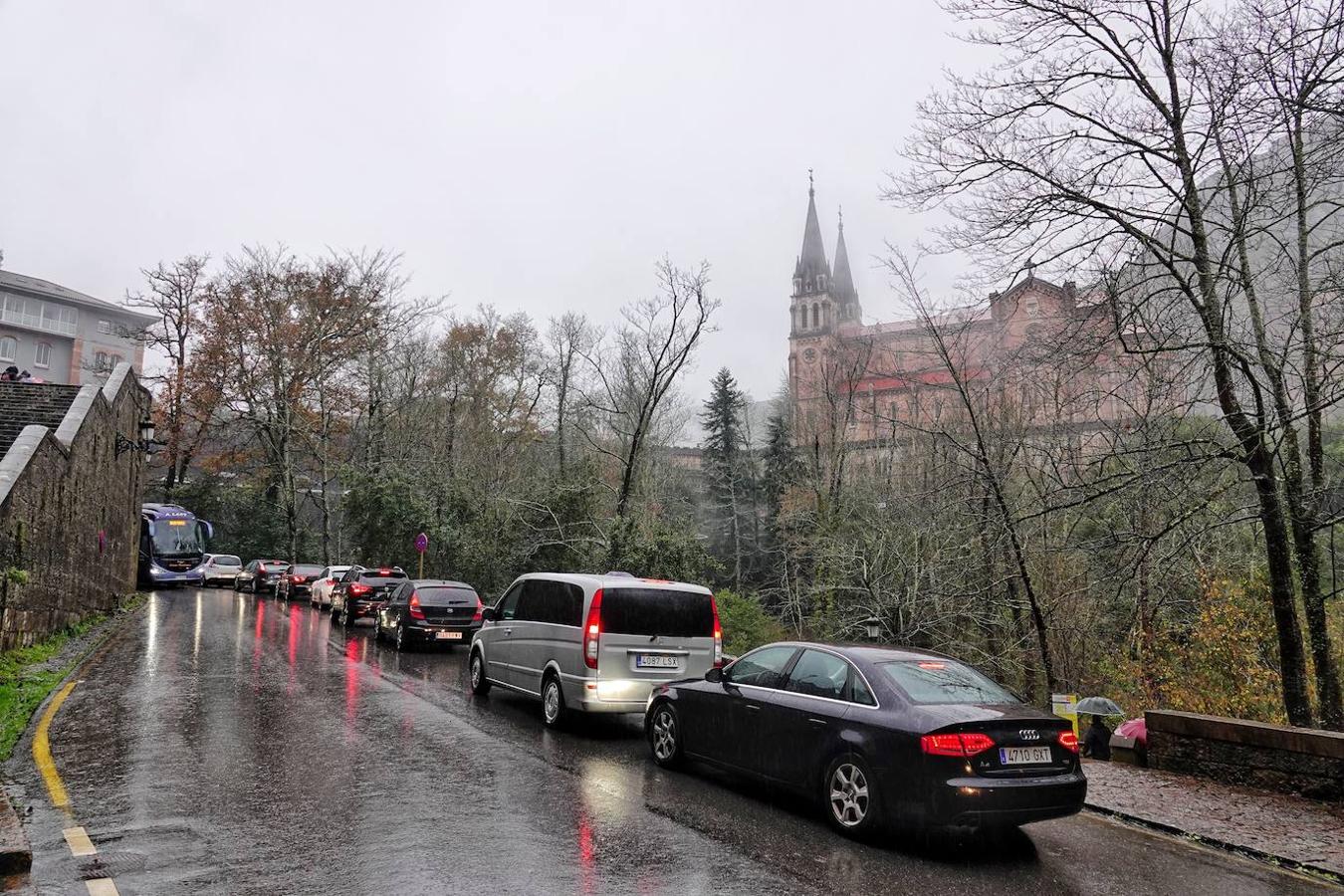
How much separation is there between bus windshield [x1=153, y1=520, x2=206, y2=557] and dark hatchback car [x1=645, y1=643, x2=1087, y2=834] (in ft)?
122

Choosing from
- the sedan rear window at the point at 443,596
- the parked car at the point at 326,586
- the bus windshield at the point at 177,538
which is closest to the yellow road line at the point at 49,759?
the sedan rear window at the point at 443,596

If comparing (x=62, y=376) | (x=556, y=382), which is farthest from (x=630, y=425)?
(x=62, y=376)

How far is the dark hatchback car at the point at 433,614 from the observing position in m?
18.0

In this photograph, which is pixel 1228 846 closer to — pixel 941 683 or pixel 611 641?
pixel 941 683

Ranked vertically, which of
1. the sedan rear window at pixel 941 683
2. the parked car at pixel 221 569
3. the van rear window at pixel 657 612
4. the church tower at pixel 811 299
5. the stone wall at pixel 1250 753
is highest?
the church tower at pixel 811 299

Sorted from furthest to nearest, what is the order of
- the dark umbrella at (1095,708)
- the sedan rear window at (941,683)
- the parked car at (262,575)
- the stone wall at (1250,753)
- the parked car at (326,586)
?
the parked car at (262,575) < the parked car at (326,586) < the dark umbrella at (1095,708) < the stone wall at (1250,753) < the sedan rear window at (941,683)

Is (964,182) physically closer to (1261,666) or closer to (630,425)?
(1261,666)

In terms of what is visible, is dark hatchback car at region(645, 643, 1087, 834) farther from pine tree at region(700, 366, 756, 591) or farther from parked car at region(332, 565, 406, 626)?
pine tree at region(700, 366, 756, 591)

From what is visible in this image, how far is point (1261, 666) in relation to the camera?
45.2 feet

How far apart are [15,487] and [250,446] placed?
128 feet

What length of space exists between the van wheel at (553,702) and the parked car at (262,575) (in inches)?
1219

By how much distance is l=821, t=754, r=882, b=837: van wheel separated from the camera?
20.0 ft

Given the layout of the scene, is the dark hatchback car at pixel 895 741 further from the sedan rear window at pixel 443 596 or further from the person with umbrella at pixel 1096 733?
the sedan rear window at pixel 443 596

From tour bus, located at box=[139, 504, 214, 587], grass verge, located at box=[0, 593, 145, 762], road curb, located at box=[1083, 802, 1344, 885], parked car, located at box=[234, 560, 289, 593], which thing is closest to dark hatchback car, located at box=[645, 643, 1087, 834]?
road curb, located at box=[1083, 802, 1344, 885]
